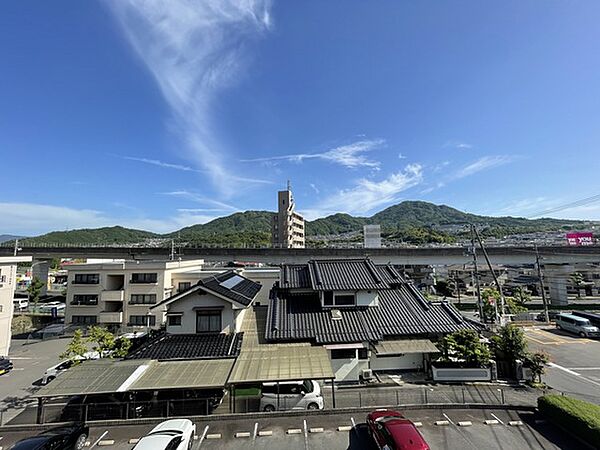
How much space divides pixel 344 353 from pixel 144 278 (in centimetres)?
2695

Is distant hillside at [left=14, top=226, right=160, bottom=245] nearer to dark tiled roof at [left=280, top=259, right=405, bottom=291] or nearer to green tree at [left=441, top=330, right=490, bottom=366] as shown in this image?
dark tiled roof at [left=280, top=259, right=405, bottom=291]

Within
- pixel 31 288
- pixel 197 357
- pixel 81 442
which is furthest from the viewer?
pixel 31 288

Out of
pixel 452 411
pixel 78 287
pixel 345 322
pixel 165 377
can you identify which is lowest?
pixel 452 411

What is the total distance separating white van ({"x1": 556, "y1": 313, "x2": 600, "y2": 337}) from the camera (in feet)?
96.8

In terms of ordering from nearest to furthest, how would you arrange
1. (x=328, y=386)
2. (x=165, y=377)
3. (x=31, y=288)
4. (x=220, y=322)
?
(x=165, y=377) < (x=328, y=386) < (x=220, y=322) < (x=31, y=288)

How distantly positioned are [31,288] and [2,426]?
172 ft

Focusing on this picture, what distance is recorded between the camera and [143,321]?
35062 millimetres

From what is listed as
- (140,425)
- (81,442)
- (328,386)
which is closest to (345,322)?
(328,386)

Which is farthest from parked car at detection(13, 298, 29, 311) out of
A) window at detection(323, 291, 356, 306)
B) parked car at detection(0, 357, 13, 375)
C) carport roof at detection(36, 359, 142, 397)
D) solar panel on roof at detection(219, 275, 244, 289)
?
window at detection(323, 291, 356, 306)

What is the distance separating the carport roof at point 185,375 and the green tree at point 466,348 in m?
13.5

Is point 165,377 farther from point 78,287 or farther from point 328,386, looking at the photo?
point 78,287

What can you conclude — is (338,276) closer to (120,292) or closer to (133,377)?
(133,377)

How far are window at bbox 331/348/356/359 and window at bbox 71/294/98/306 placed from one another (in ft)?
104

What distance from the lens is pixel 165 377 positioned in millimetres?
14336
